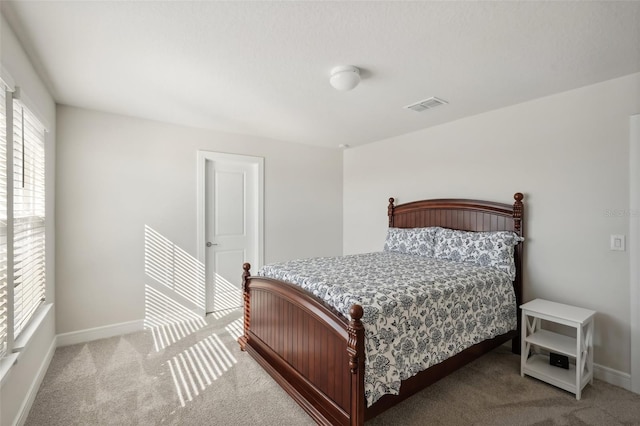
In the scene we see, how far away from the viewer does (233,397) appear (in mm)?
2201

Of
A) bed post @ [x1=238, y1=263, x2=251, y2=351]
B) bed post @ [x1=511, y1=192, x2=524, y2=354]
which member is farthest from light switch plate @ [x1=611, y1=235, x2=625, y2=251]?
bed post @ [x1=238, y1=263, x2=251, y2=351]

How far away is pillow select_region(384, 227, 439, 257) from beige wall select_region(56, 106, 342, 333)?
2208 millimetres

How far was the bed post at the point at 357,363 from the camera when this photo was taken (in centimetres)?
166

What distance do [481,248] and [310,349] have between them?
196 centimetres

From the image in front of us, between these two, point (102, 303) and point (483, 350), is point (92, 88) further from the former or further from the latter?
point (483, 350)

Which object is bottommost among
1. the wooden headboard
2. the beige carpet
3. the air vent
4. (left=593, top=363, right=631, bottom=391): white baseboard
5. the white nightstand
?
the beige carpet

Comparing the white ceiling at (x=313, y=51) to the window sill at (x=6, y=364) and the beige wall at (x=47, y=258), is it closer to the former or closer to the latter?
the beige wall at (x=47, y=258)

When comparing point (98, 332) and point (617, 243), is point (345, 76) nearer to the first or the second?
point (617, 243)

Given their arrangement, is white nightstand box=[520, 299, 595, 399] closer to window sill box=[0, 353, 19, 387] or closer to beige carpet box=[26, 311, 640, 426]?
beige carpet box=[26, 311, 640, 426]

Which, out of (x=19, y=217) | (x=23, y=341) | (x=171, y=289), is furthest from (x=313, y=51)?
(x=171, y=289)

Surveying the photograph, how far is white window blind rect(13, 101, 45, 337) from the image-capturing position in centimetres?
194

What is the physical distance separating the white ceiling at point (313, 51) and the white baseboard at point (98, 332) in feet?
7.44

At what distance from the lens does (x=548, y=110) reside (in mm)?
2814

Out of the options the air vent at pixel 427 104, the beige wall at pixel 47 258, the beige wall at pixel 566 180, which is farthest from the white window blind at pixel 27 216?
the beige wall at pixel 566 180
